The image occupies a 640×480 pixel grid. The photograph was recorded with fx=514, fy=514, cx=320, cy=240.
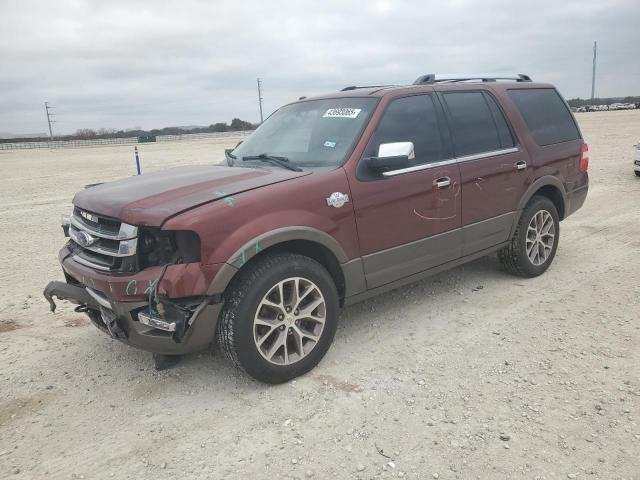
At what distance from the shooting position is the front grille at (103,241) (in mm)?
3115

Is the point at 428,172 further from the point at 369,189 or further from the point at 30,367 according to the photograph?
the point at 30,367

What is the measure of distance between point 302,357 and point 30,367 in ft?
6.86

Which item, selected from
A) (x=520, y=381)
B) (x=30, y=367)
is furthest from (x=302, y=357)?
(x=30, y=367)

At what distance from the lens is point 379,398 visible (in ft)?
10.7

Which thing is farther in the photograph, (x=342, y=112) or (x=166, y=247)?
(x=342, y=112)

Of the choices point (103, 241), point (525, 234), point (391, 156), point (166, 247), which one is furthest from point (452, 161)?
point (103, 241)

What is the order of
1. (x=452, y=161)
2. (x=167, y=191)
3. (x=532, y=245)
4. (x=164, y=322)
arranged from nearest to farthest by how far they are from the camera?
(x=164, y=322) → (x=167, y=191) → (x=452, y=161) → (x=532, y=245)

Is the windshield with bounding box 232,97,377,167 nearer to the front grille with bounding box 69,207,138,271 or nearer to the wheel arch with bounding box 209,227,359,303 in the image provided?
the wheel arch with bounding box 209,227,359,303

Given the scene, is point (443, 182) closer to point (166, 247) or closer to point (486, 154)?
point (486, 154)

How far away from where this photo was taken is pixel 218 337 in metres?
3.30

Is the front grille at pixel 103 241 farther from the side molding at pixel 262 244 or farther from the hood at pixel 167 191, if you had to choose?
the side molding at pixel 262 244

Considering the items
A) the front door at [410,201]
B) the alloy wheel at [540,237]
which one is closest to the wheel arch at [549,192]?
the alloy wheel at [540,237]

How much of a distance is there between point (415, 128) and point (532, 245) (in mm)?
2014

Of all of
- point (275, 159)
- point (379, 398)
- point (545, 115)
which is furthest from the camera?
point (545, 115)
